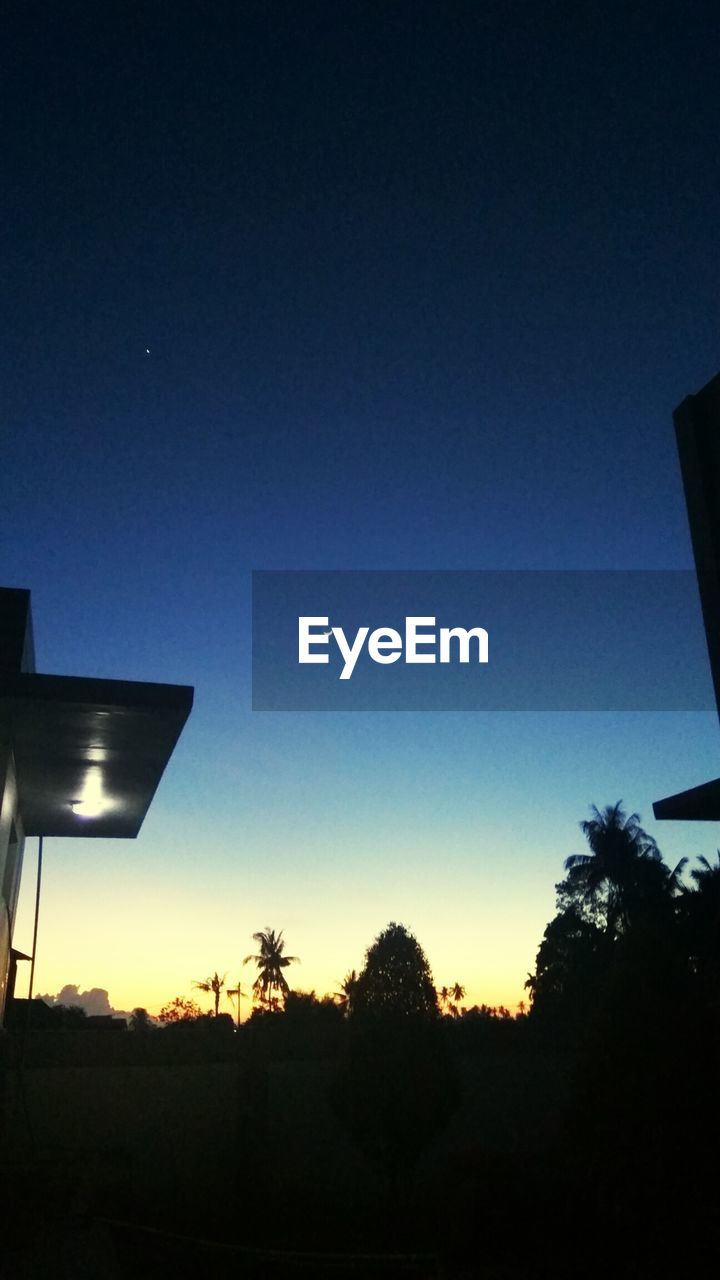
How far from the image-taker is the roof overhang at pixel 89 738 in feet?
41.9

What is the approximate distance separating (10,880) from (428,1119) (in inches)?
469

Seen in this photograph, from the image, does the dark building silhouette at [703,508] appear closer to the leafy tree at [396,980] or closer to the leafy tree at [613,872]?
the leafy tree at [396,980]

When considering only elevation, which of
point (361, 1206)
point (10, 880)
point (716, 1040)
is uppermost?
point (10, 880)

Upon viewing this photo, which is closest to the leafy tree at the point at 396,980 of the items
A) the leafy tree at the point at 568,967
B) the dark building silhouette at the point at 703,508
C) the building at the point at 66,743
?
the building at the point at 66,743

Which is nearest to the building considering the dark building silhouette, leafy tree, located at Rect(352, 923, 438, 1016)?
the dark building silhouette

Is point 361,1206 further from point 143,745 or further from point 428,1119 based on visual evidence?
point 143,745

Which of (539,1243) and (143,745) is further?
(539,1243)

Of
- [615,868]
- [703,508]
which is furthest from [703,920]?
[703,508]

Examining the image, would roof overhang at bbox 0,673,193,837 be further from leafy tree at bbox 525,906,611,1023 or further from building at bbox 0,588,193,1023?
leafy tree at bbox 525,906,611,1023

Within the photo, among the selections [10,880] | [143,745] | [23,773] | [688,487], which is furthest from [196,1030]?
[688,487]

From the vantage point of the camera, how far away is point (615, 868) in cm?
4578

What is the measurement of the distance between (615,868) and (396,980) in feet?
77.6

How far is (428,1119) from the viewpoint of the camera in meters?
23.1

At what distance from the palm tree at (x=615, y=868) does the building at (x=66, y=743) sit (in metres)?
30.5
